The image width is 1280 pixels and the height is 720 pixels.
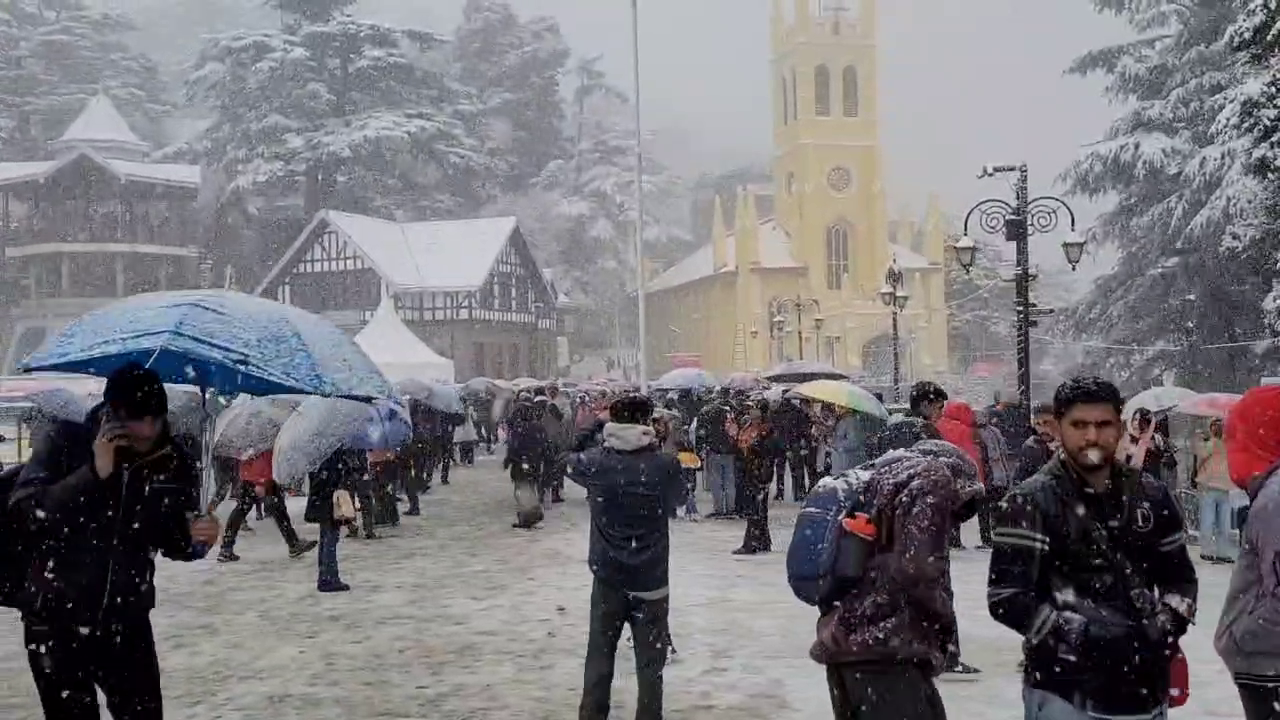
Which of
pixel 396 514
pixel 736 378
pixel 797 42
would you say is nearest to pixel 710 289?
pixel 797 42

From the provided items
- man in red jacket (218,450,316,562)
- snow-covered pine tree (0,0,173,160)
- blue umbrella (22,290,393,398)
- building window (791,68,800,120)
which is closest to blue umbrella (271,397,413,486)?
man in red jacket (218,450,316,562)

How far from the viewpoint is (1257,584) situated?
151 inches

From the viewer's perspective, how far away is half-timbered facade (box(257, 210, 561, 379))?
47906mm

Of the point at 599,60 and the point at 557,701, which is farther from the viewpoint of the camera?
the point at 599,60

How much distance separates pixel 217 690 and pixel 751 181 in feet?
335

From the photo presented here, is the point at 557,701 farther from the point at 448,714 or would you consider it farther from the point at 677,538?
the point at 677,538

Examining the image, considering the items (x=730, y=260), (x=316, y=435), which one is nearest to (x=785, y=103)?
(x=730, y=260)

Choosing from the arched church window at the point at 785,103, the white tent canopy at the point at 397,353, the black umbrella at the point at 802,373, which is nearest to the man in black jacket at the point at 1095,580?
the black umbrella at the point at 802,373

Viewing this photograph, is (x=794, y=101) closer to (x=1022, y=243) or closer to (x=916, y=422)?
(x=1022, y=243)

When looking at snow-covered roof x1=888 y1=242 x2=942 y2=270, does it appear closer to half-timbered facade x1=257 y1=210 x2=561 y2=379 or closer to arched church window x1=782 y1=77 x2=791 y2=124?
arched church window x1=782 y1=77 x2=791 y2=124

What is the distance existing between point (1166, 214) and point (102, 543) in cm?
2578

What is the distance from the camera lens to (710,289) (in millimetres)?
75562

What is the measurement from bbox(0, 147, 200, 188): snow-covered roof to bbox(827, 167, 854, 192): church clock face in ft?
118

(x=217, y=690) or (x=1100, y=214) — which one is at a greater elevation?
(x=1100, y=214)
